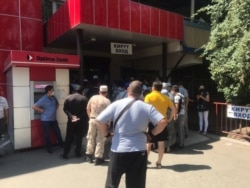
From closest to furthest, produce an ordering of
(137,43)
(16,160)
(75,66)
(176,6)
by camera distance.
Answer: (16,160), (75,66), (137,43), (176,6)

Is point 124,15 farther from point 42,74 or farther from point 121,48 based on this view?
point 42,74

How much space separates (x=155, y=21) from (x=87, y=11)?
104 inches

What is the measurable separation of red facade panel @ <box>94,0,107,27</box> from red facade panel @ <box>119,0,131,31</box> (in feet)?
1.83

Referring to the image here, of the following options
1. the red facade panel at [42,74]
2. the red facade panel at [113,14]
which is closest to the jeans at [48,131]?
the red facade panel at [42,74]

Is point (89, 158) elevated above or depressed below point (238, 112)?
below

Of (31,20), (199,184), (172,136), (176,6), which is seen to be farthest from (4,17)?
(176,6)

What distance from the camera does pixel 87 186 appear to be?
218 inches

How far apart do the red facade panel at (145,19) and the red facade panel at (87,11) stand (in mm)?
1904

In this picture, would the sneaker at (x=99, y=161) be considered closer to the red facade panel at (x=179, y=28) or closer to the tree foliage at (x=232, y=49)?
the tree foliage at (x=232, y=49)

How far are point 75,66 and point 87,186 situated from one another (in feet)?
12.8

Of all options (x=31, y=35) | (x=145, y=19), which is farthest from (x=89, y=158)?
(x=31, y=35)

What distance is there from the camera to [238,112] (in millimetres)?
9422

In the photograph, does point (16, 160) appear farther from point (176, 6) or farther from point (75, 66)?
point (176, 6)

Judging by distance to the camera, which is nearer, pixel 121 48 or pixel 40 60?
pixel 40 60
